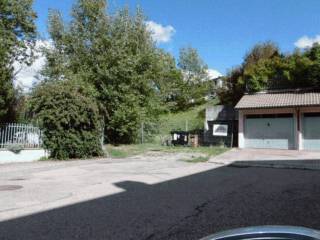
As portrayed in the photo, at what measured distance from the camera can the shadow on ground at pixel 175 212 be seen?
18.2ft

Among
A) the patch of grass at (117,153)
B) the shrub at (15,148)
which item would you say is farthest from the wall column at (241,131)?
the shrub at (15,148)

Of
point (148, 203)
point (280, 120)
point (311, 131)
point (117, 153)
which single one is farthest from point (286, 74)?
point (148, 203)

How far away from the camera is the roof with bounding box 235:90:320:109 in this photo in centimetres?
2124

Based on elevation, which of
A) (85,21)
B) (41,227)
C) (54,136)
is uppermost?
(85,21)

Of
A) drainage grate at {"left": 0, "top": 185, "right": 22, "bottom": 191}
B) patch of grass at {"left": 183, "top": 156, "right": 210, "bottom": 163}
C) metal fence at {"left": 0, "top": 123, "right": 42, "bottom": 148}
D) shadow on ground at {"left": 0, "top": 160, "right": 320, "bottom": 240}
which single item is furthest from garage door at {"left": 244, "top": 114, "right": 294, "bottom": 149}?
drainage grate at {"left": 0, "top": 185, "right": 22, "bottom": 191}

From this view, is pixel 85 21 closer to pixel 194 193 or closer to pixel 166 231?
pixel 194 193

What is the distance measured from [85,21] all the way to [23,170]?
1519 cm

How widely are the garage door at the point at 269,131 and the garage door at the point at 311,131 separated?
74 centimetres

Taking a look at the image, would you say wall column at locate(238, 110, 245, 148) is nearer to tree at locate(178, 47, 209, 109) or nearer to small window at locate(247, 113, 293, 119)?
small window at locate(247, 113, 293, 119)

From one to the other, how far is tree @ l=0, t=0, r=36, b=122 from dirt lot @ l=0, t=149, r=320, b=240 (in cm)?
854

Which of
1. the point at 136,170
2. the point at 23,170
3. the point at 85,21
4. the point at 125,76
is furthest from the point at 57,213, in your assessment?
the point at 85,21

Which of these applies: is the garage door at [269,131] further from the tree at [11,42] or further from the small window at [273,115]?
the tree at [11,42]

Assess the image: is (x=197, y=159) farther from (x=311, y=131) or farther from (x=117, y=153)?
(x=311, y=131)

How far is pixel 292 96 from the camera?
22734 mm
